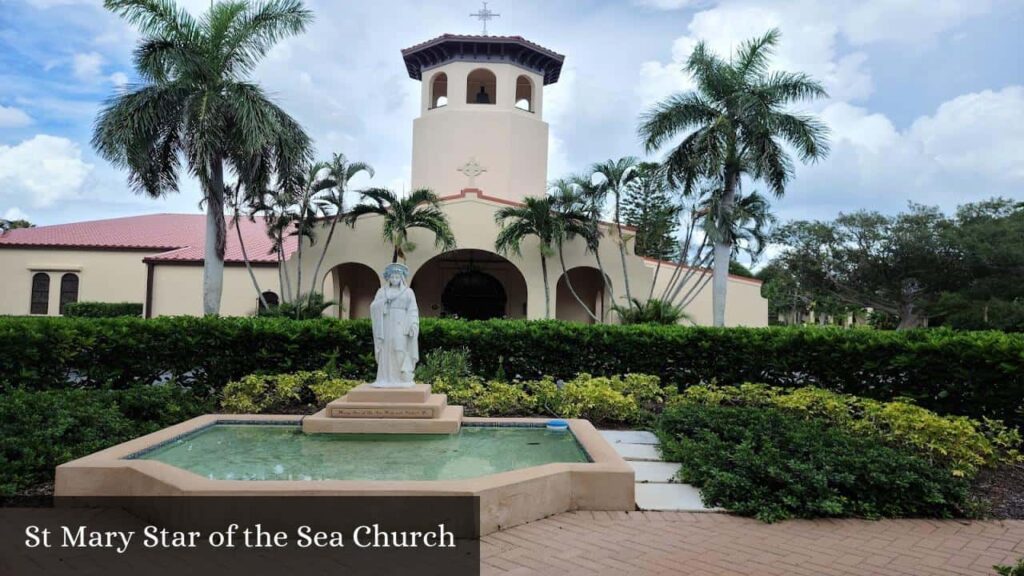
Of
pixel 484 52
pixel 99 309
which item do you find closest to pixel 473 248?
pixel 484 52

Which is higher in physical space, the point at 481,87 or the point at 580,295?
the point at 481,87

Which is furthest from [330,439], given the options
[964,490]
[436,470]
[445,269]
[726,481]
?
[445,269]

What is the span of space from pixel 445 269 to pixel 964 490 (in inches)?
790

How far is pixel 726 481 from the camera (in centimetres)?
586

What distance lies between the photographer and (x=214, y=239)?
16062 mm

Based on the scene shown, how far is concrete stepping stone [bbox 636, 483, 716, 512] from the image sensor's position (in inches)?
227

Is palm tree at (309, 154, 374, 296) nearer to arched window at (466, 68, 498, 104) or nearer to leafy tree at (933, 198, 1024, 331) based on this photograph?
arched window at (466, 68, 498, 104)

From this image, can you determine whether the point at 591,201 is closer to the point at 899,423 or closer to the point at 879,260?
the point at 899,423

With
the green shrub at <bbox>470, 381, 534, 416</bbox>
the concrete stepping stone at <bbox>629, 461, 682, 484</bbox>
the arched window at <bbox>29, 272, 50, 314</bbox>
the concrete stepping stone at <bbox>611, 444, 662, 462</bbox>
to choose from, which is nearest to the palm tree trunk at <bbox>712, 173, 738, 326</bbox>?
the green shrub at <bbox>470, 381, 534, 416</bbox>

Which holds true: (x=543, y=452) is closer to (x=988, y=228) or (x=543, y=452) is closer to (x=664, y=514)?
(x=664, y=514)

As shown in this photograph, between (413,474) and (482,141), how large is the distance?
64.5 ft

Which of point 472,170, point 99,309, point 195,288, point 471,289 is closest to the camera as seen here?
point 472,170

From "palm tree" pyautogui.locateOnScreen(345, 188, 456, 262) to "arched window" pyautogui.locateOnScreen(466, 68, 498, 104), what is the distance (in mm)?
7400

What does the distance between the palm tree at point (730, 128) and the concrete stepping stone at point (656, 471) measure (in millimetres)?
11424
